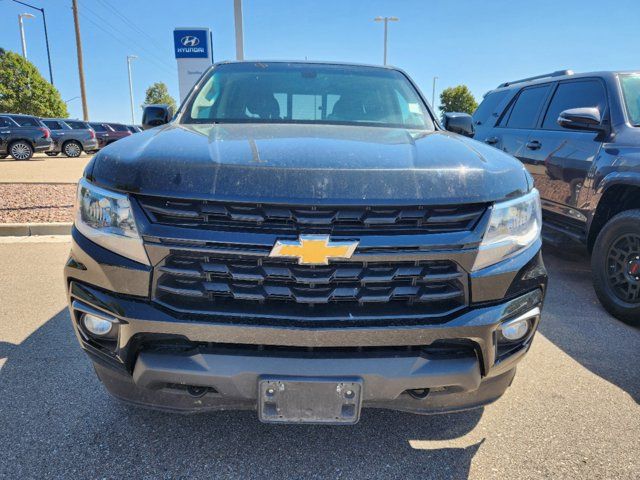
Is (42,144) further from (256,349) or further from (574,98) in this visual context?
(256,349)

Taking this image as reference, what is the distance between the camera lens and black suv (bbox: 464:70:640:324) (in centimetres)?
356

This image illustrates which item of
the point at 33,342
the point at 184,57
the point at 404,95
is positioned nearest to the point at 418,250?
the point at 404,95

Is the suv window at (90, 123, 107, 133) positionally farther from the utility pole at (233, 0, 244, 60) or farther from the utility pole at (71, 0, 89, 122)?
the utility pole at (233, 0, 244, 60)

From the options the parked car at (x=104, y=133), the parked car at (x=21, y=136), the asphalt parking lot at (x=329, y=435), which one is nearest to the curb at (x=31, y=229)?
the asphalt parking lot at (x=329, y=435)

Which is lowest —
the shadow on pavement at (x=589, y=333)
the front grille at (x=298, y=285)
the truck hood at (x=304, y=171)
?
the shadow on pavement at (x=589, y=333)

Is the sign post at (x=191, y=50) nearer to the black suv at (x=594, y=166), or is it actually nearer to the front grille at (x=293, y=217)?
the black suv at (x=594, y=166)

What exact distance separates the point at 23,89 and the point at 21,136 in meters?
20.0

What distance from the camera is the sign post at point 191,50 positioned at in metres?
8.34

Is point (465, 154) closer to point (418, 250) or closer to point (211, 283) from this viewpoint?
point (418, 250)

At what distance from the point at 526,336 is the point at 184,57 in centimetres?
822

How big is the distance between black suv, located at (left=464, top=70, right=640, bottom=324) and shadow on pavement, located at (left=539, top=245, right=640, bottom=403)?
0.60 ft

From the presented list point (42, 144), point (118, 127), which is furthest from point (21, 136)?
point (118, 127)

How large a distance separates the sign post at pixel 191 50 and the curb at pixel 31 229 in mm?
3479

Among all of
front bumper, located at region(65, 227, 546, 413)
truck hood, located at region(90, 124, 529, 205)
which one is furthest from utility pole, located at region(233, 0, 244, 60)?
front bumper, located at region(65, 227, 546, 413)
